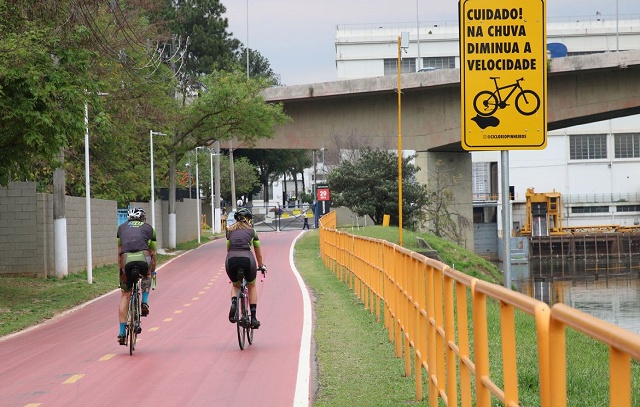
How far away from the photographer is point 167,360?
14.1 metres

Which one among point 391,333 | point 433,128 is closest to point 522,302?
point 391,333

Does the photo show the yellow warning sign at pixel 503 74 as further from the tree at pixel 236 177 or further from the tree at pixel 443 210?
the tree at pixel 236 177

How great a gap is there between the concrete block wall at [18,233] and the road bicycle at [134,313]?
1656 cm

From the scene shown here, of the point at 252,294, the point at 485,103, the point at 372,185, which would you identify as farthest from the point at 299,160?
the point at 485,103

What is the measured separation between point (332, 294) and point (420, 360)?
49.1ft

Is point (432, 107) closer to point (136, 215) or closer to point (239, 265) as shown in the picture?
point (239, 265)

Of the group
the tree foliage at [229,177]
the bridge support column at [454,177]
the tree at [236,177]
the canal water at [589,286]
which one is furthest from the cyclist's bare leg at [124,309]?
the tree at [236,177]

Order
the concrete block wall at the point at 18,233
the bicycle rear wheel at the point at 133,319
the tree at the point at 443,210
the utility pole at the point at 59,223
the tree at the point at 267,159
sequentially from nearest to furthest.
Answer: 1. the bicycle rear wheel at the point at 133,319
2. the concrete block wall at the point at 18,233
3. the utility pole at the point at 59,223
4. the tree at the point at 443,210
5. the tree at the point at 267,159

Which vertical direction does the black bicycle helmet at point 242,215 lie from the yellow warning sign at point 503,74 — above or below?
below

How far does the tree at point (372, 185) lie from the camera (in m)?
56.5

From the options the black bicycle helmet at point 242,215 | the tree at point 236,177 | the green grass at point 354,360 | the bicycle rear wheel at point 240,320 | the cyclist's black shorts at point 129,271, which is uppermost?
the tree at point 236,177

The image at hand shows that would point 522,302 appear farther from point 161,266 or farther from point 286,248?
point 286,248

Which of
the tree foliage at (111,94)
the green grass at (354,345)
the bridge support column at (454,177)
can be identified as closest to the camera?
the green grass at (354,345)

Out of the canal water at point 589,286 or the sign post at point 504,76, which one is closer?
the sign post at point 504,76
